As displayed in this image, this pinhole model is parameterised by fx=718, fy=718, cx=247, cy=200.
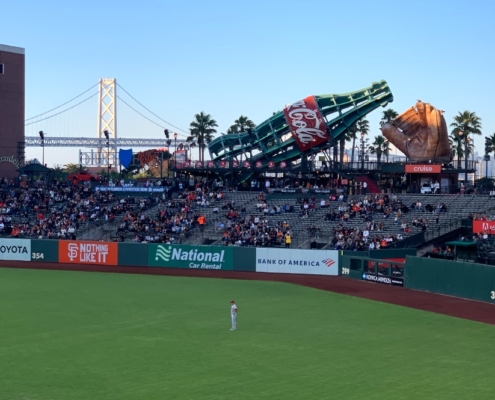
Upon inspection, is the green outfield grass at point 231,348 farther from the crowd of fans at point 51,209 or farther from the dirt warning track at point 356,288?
the crowd of fans at point 51,209

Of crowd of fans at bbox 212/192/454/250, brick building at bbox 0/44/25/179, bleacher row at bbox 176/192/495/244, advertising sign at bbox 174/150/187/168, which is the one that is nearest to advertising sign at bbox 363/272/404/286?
crowd of fans at bbox 212/192/454/250

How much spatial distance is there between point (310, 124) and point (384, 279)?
24589 millimetres

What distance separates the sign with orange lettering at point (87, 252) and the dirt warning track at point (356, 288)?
2.75 feet

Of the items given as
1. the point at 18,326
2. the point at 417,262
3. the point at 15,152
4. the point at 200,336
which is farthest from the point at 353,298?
the point at 15,152

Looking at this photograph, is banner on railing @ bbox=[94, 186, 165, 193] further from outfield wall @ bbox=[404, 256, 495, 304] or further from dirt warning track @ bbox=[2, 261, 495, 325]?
outfield wall @ bbox=[404, 256, 495, 304]

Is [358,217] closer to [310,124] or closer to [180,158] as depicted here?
[310,124]

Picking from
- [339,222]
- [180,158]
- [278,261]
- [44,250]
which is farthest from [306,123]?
[44,250]

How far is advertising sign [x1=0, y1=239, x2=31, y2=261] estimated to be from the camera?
55.0 m

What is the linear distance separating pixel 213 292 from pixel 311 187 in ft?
94.4

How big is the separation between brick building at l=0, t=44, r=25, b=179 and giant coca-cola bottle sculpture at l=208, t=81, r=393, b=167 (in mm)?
30390

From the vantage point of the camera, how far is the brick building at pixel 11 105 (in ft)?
271

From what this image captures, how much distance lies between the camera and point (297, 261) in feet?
156

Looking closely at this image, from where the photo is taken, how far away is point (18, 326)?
28484mm

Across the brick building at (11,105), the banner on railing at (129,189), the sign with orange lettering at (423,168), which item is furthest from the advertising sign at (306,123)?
the brick building at (11,105)
